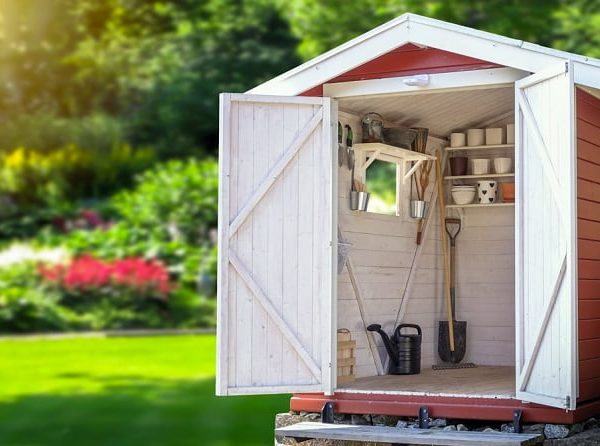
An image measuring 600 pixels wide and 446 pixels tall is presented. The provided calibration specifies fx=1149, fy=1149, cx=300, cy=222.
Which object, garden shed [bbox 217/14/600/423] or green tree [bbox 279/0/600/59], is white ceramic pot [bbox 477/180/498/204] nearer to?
garden shed [bbox 217/14/600/423]

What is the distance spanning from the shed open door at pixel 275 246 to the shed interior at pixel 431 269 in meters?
0.47

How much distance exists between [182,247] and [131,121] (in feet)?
25.1

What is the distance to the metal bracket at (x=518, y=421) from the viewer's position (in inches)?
269

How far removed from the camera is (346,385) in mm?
7805

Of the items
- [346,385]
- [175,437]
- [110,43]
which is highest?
[110,43]

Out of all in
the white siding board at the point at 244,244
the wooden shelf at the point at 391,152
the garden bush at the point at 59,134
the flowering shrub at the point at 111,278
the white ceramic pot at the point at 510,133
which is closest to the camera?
the white siding board at the point at 244,244

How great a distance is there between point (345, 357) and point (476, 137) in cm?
256

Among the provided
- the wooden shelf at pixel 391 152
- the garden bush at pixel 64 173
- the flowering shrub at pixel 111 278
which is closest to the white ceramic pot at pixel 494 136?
the wooden shelf at pixel 391 152

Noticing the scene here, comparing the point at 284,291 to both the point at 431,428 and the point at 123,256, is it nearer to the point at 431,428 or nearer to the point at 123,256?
the point at 431,428

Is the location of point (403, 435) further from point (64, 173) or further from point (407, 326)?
point (64, 173)

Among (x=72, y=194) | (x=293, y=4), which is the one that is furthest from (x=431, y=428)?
(x=72, y=194)

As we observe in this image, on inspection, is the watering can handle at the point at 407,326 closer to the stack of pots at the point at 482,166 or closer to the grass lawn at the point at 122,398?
the stack of pots at the point at 482,166

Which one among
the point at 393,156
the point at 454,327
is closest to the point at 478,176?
the point at 393,156

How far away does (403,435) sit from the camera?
670 cm
